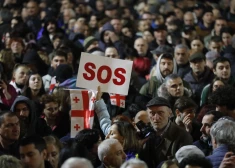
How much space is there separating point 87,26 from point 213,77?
5.66 meters

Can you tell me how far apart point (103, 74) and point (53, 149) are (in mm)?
2070

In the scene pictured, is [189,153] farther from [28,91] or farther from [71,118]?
[28,91]

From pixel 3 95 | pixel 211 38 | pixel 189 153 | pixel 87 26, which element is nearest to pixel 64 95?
pixel 3 95

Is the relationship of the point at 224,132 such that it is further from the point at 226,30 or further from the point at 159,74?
the point at 226,30

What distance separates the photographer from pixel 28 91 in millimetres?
14742

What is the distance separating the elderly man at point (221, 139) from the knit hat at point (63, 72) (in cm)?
518

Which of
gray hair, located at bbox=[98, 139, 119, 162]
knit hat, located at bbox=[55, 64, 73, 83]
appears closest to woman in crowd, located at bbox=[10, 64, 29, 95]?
knit hat, located at bbox=[55, 64, 73, 83]

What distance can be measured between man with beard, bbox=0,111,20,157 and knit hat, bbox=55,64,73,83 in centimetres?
395

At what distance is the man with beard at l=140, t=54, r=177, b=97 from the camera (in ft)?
49.5

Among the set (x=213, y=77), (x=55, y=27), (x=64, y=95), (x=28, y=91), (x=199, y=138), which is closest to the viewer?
(x=199, y=138)

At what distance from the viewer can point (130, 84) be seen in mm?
15656

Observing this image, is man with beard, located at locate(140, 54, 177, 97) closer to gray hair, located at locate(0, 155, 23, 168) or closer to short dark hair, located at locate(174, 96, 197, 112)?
short dark hair, located at locate(174, 96, 197, 112)

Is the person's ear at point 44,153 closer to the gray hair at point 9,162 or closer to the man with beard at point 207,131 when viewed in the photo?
the gray hair at point 9,162

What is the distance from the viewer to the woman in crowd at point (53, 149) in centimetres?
1075
